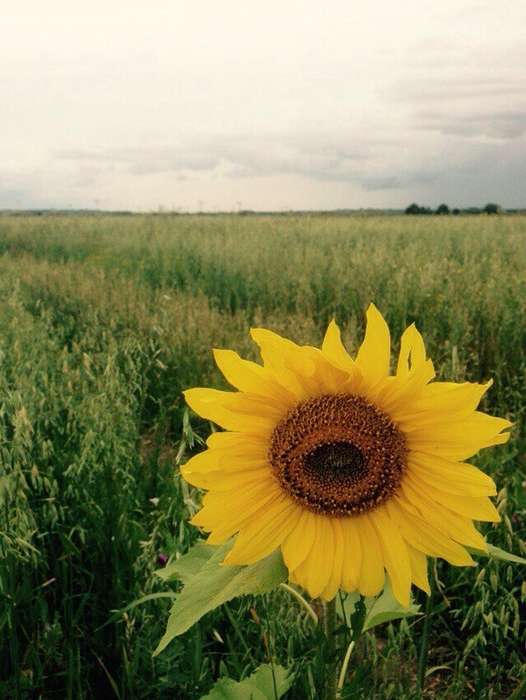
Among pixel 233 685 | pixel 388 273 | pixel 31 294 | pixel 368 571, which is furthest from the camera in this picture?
pixel 31 294

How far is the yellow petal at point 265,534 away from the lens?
73cm

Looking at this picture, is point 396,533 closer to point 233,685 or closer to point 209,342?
point 233,685

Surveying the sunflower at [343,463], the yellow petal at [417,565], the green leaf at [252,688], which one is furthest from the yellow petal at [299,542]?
the green leaf at [252,688]

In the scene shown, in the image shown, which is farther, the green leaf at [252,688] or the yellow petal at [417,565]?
the green leaf at [252,688]

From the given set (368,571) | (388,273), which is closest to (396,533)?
(368,571)

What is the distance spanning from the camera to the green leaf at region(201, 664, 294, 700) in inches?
43.5

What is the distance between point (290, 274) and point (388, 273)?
1.05 metres

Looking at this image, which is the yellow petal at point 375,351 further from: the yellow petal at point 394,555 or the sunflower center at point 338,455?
the yellow petal at point 394,555

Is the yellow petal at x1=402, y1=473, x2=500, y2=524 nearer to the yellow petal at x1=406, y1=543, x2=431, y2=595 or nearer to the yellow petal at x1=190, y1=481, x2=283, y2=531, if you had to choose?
the yellow petal at x1=406, y1=543, x2=431, y2=595

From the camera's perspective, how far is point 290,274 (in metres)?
7.05

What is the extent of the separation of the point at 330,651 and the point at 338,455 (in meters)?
0.23

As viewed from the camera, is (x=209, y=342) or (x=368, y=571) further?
(x=209, y=342)

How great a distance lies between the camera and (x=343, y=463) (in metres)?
0.78

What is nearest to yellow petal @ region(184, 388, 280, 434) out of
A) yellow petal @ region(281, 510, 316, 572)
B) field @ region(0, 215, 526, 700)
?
yellow petal @ region(281, 510, 316, 572)
